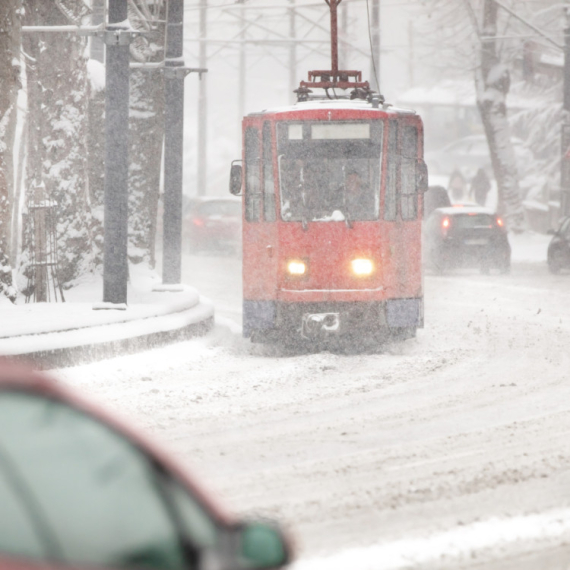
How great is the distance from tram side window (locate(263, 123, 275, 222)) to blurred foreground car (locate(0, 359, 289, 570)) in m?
12.1

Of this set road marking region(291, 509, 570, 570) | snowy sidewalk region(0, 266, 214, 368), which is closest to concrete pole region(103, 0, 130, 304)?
snowy sidewalk region(0, 266, 214, 368)

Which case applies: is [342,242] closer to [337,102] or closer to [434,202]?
[337,102]

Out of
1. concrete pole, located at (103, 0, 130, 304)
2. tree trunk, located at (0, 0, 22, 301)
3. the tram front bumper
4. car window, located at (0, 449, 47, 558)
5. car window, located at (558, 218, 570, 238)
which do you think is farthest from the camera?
car window, located at (558, 218, 570, 238)

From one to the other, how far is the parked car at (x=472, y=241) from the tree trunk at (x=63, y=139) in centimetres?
1383

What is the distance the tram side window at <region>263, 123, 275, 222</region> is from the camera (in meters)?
14.7

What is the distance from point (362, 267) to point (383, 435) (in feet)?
18.7

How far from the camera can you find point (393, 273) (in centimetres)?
1479

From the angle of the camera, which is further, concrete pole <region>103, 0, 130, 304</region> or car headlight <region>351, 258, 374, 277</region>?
concrete pole <region>103, 0, 130, 304</region>

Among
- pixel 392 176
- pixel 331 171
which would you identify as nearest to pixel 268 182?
pixel 331 171

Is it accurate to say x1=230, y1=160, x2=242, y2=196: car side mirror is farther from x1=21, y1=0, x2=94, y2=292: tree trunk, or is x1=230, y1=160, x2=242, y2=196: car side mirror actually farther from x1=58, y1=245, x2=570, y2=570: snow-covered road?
x1=21, y1=0, x2=94, y2=292: tree trunk

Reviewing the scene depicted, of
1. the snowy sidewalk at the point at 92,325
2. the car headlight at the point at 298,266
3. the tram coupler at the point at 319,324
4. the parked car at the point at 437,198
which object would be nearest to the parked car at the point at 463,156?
the parked car at the point at 437,198

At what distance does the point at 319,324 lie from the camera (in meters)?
14.5

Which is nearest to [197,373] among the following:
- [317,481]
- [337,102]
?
[337,102]

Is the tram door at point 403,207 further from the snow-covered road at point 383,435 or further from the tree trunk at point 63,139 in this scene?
the tree trunk at point 63,139
